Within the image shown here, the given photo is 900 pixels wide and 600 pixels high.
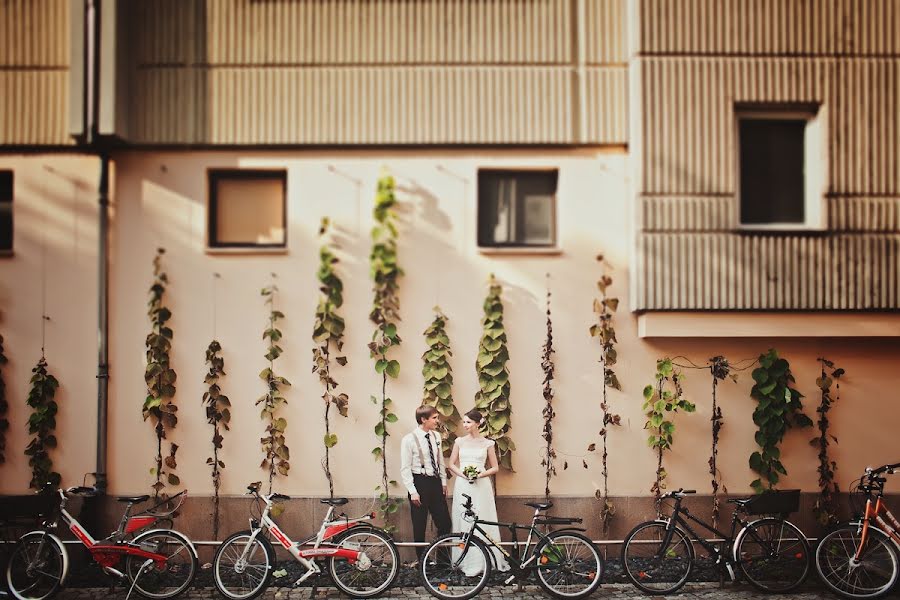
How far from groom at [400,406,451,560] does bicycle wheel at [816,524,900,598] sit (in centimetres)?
398

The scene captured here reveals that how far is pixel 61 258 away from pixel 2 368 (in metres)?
1.48

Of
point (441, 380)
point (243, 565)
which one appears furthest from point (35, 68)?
point (243, 565)

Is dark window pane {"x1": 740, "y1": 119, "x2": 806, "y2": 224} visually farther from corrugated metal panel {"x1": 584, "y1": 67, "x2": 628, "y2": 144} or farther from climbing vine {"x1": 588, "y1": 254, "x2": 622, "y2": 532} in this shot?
climbing vine {"x1": 588, "y1": 254, "x2": 622, "y2": 532}

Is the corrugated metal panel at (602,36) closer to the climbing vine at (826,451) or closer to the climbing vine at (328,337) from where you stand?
the climbing vine at (328,337)

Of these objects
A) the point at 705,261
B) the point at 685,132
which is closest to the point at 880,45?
the point at 685,132

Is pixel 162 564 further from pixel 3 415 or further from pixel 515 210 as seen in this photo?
pixel 515 210

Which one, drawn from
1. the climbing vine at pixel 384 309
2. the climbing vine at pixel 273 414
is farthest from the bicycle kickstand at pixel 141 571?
the climbing vine at pixel 384 309

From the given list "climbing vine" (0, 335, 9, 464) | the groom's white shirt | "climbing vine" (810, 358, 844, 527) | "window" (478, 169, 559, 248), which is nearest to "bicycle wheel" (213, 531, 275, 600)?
the groom's white shirt

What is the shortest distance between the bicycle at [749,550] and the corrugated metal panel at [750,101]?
366 centimetres

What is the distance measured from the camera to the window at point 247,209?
411 inches

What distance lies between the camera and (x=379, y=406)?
33.4ft

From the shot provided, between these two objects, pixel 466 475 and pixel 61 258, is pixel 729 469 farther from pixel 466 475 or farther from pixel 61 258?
pixel 61 258

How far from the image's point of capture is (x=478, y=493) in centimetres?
941

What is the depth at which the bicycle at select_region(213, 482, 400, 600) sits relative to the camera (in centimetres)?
861
